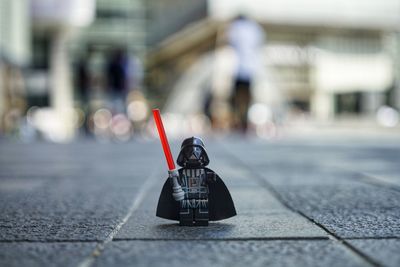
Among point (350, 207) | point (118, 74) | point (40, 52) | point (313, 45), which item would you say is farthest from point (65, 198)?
point (313, 45)

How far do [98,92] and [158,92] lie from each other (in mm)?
32650

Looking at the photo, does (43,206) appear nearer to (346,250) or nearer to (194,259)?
(194,259)

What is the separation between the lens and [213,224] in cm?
198

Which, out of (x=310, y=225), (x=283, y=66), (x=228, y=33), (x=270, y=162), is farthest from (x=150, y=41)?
(x=310, y=225)

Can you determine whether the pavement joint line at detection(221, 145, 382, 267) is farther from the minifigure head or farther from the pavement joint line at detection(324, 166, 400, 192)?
the pavement joint line at detection(324, 166, 400, 192)

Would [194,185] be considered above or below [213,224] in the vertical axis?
above

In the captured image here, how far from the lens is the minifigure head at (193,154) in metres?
1.81

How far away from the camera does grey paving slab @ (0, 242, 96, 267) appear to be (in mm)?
1439

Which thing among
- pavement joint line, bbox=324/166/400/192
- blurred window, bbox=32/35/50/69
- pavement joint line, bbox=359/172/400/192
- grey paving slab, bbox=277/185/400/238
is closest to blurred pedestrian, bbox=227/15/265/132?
pavement joint line, bbox=324/166/400/192

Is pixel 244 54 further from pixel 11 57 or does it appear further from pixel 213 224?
pixel 11 57

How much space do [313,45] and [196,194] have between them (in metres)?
41.0

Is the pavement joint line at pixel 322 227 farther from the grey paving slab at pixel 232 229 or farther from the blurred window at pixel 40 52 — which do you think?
the blurred window at pixel 40 52

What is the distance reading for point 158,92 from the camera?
4516 cm

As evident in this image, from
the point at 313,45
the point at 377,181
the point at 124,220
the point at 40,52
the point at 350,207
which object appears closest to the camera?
the point at 124,220
